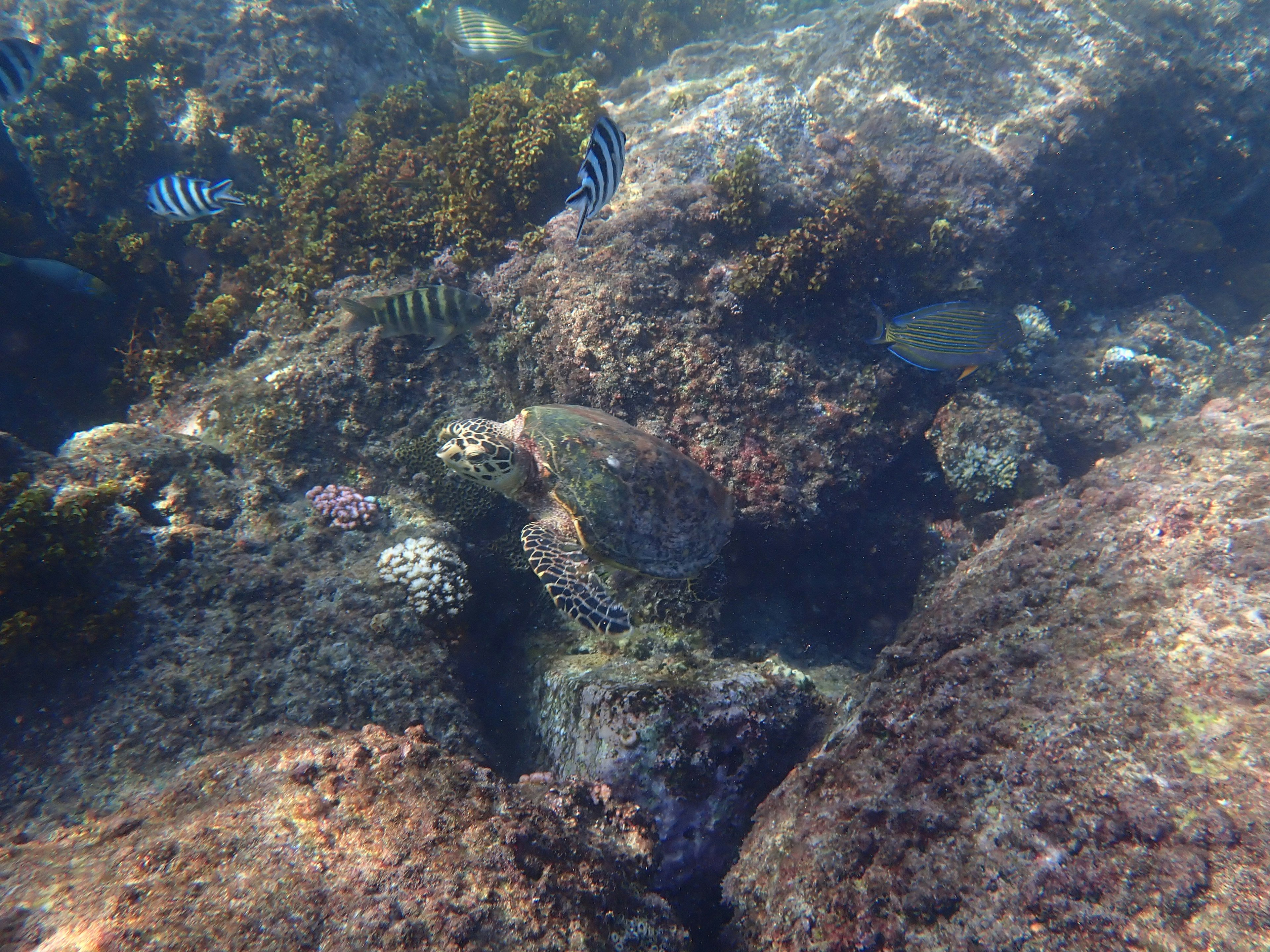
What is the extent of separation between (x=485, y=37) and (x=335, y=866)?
402 inches

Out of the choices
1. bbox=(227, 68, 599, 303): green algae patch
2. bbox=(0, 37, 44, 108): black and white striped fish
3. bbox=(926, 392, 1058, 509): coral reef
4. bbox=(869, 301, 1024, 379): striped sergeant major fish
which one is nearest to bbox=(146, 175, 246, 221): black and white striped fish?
bbox=(227, 68, 599, 303): green algae patch

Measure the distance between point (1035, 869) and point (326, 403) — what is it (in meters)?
5.99

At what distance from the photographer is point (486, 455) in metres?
4.00

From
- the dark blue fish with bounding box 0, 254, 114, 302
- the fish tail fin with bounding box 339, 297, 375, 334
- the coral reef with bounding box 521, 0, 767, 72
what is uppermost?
the coral reef with bounding box 521, 0, 767, 72

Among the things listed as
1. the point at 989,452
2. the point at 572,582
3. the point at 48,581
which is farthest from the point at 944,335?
the point at 48,581

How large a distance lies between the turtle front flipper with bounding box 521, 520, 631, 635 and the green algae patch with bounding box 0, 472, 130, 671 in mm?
2839

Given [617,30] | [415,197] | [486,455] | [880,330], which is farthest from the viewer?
[617,30]

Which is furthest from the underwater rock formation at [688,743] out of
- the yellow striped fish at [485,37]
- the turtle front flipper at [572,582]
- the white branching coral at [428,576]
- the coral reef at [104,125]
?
the coral reef at [104,125]

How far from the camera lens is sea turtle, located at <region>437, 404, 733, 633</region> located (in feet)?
12.7

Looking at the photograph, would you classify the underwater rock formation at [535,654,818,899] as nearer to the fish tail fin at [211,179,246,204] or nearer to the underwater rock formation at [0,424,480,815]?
the underwater rock formation at [0,424,480,815]

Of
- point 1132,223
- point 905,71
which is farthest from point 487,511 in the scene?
point 1132,223

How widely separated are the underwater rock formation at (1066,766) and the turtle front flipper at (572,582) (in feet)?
4.97

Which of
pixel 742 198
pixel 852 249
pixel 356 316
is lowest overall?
pixel 356 316

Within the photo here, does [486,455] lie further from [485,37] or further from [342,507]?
[485,37]
